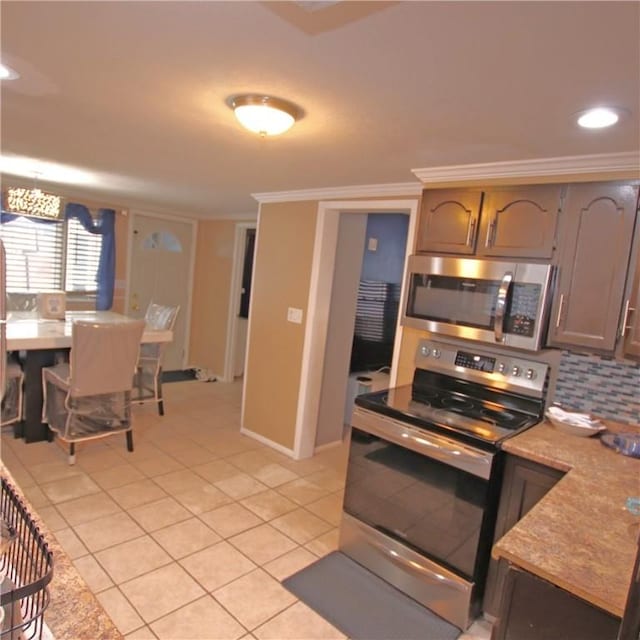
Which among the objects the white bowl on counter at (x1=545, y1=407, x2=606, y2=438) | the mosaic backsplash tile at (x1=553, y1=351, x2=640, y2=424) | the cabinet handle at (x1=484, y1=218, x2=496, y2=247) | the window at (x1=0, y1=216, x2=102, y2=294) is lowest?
the white bowl on counter at (x1=545, y1=407, x2=606, y2=438)

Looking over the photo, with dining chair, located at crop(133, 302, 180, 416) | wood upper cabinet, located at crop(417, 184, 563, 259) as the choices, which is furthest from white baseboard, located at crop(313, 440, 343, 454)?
wood upper cabinet, located at crop(417, 184, 563, 259)

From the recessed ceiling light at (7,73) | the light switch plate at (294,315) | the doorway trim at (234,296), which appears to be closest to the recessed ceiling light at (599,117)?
the recessed ceiling light at (7,73)

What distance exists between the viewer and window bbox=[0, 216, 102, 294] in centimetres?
461

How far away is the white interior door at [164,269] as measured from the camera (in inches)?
219

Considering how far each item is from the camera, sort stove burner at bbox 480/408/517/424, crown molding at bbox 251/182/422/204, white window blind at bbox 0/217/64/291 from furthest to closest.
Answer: white window blind at bbox 0/217/64/291
crown molding at bbox 251/182/422/204
stove burner at bbox 480/408/517/424

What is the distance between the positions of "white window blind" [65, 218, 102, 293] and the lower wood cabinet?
5.25m

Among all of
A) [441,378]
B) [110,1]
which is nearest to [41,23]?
[110,1]

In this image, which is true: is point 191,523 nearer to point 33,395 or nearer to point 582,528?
point 33,395

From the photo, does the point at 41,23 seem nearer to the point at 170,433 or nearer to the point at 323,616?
the point at 323,616

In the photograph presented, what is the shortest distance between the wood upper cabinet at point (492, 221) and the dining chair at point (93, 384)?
2.22m

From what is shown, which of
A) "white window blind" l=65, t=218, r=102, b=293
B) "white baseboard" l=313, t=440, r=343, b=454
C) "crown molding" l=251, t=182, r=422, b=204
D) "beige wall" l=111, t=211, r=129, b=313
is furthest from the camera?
"beige wall" l=111, t=211, r=129, b=313

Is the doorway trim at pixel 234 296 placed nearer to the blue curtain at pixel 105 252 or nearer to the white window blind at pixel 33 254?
the blue curtain at pixel 105 252

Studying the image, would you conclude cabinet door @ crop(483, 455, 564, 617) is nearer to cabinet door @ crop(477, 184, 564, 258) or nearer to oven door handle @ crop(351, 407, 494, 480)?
oven door handle @ crop(351, 407, 494, 480)

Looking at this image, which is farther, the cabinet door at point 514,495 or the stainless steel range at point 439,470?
the stainless steel range at point 439,470
